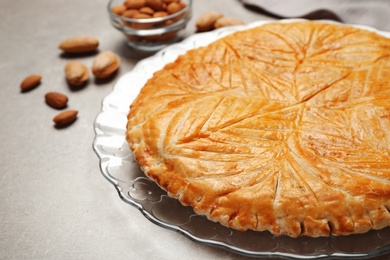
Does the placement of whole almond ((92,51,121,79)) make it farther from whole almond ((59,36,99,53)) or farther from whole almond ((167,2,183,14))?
whole almond ((167,2,183,14))

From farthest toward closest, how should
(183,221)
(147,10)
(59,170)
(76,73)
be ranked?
1. (147,10)
2. (76,73)
3. (59,170)
4. (183,221)

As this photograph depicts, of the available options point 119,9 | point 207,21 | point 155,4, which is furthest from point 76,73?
point 207,21

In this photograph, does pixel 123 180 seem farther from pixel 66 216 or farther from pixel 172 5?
pixel 172 5

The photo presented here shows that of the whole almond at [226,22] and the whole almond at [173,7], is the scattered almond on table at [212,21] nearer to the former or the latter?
the whole almond at [226,22]

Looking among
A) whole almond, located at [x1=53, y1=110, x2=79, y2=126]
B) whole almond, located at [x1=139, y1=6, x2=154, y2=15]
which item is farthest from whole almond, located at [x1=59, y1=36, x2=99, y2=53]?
whole almond, located at [x1=53, y1=110, x2=79, y2=126]

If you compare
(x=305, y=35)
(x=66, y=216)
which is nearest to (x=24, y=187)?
(x=66, y=216)

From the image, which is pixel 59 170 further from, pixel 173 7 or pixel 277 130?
pixel 173 7

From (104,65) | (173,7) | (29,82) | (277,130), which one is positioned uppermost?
(277,130)
